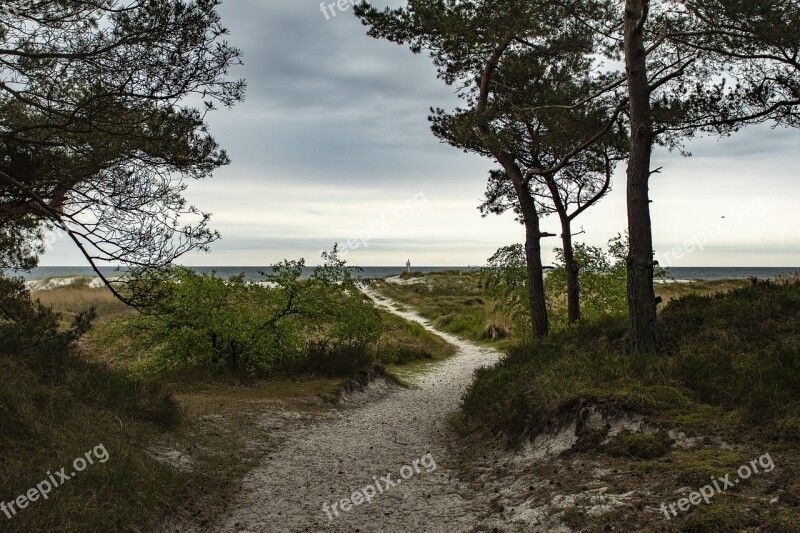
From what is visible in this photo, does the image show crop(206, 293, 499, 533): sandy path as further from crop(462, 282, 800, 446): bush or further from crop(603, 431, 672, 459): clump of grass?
crop(603, 431, 672, 459): clump of grass

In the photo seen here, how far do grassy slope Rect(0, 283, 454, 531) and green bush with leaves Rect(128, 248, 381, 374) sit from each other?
1558 millimetres

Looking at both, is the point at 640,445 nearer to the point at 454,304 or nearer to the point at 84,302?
the point at 84,302

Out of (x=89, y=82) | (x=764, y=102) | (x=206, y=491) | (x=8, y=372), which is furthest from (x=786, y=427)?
(x=89, y=82)

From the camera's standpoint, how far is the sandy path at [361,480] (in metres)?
5.72

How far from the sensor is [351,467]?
306 inches

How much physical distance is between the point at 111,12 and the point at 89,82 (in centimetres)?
101

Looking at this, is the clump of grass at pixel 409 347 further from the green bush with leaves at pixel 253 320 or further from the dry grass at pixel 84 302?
the dry grass at pixel 84 302

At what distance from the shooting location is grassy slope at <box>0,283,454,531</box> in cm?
486

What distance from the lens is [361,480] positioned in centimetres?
719

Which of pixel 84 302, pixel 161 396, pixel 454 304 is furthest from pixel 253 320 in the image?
pixel 454 304

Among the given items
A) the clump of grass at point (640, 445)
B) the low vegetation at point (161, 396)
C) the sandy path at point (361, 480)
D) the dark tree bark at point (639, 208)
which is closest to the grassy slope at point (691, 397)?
the clump of grass at point (640, 445)

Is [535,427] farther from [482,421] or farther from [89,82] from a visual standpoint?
[89,82]

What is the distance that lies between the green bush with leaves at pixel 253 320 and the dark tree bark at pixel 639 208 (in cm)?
717

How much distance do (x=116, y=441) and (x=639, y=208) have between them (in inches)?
325
